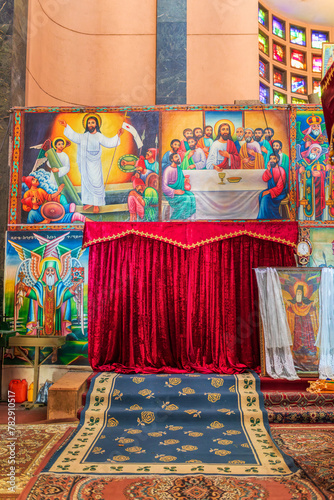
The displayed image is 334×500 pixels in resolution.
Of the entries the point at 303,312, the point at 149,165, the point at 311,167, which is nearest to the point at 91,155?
the point at 149,165

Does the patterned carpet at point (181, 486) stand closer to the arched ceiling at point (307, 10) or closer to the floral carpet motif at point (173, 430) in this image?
the floral carpet motif at point (173, 430)

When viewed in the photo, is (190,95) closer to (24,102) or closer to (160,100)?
(160,100)

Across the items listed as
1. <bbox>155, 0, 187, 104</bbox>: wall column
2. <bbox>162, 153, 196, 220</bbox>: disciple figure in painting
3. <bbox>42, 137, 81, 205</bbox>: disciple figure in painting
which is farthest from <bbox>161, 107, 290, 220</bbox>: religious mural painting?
<bbox>155, 0, 187, 104</bbox>: wall column

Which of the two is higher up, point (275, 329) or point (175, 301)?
point (175, 301)

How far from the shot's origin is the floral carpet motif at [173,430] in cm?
436

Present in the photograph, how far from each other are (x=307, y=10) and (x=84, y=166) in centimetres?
816

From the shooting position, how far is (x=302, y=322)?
6.54 metres

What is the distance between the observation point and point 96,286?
735 cm

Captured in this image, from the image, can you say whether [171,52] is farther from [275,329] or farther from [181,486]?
[181,486]

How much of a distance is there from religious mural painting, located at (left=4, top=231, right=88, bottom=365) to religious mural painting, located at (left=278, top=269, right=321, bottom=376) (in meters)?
3.05

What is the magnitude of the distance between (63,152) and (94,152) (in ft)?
1.62

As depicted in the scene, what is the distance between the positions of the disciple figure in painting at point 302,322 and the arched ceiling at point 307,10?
8.51m

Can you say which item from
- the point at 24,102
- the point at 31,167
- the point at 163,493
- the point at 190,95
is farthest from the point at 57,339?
the point at 190,95

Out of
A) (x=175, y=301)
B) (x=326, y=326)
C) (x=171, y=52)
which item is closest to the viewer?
(x=326, y=326)
